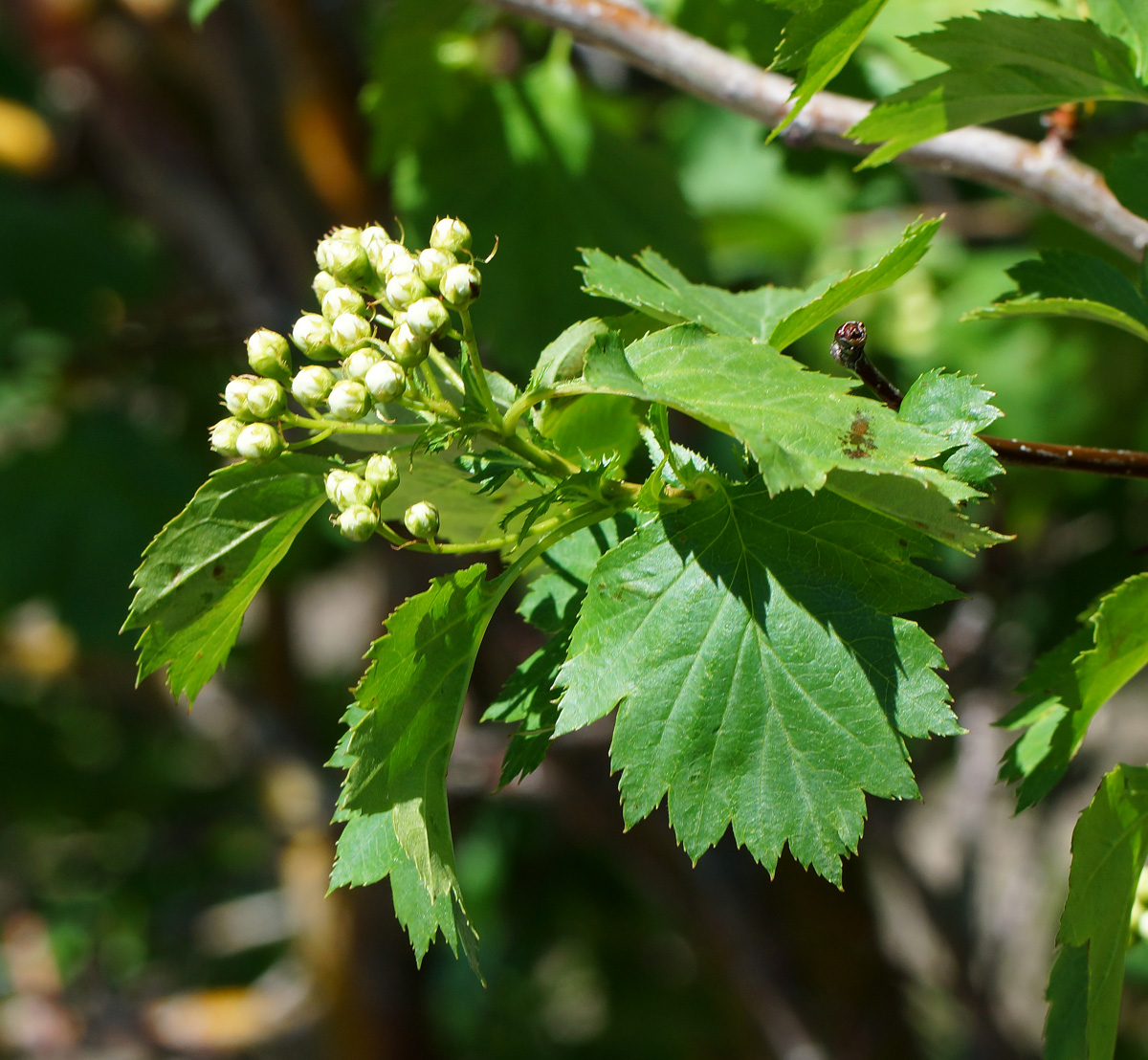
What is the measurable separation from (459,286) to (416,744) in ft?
1.05

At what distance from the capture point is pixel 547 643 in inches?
32.3

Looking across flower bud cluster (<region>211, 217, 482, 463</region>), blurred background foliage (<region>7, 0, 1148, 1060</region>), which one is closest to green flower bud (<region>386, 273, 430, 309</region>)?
flower bud cluster (<region>211, 217, 482, 463</region>)

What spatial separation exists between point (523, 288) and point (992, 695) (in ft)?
5.13

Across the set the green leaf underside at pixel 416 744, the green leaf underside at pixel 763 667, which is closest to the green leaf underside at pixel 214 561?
the green leaf underside at pixel 416 744

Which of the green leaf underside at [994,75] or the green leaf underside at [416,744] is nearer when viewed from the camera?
the green leaf underside at [416,744]

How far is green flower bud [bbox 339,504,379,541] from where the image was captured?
68 centimetres

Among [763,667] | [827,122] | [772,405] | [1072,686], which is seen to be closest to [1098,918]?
[1072,686]

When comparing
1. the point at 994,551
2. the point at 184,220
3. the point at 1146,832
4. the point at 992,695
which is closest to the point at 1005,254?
the point at 994,551

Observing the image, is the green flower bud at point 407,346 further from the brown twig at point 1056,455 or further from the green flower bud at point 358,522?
the brown twig at point 1056,455

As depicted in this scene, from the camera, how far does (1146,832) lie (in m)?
0.76

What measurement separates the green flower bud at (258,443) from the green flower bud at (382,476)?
2.5 inches

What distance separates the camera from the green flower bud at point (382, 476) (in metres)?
0.71

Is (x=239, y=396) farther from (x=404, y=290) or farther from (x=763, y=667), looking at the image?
(x=763, y=667)

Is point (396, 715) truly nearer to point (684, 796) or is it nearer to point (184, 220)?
point (684, 796)
